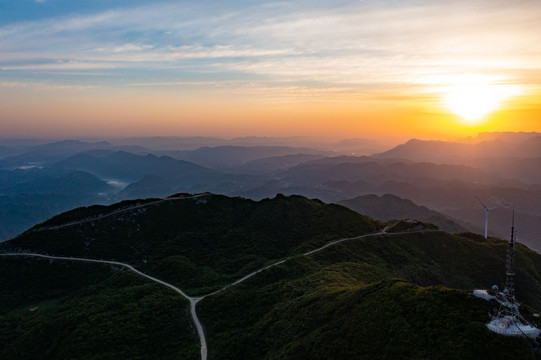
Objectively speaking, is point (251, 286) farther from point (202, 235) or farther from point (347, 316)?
point (202, 235)

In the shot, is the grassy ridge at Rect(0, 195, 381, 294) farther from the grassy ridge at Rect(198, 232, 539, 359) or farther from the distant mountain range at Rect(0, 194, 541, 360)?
the grassy ridge at Rect(198, 232, 539, 359)

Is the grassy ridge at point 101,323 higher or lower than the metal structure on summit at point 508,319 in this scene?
lower

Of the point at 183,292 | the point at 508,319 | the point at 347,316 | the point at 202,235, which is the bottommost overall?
the point at 183,292

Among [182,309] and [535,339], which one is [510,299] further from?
[182,309]

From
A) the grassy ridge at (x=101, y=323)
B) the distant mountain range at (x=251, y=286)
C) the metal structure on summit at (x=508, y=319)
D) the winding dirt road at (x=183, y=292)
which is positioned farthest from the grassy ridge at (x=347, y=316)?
the grassy ridge at (x=101, y=323)

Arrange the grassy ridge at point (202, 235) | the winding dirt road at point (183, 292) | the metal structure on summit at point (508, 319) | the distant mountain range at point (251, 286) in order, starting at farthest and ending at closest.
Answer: the grassy ridge at point (202, 235), the winding dirt road at point (183, 292), the distant mountain range at point (251, 286), the metal structure on summit at point (508, 319)

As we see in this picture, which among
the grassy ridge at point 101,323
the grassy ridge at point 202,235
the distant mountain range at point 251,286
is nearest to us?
the distant mountain range at point 251,286

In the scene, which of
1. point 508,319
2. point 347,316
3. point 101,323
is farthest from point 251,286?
point 508,319

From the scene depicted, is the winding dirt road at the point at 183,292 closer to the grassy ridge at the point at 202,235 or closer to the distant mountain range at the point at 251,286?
the distant mountain range at the point at 251,286

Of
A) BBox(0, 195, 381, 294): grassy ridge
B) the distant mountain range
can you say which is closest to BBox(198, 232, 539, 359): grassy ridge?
the distant mountain range
